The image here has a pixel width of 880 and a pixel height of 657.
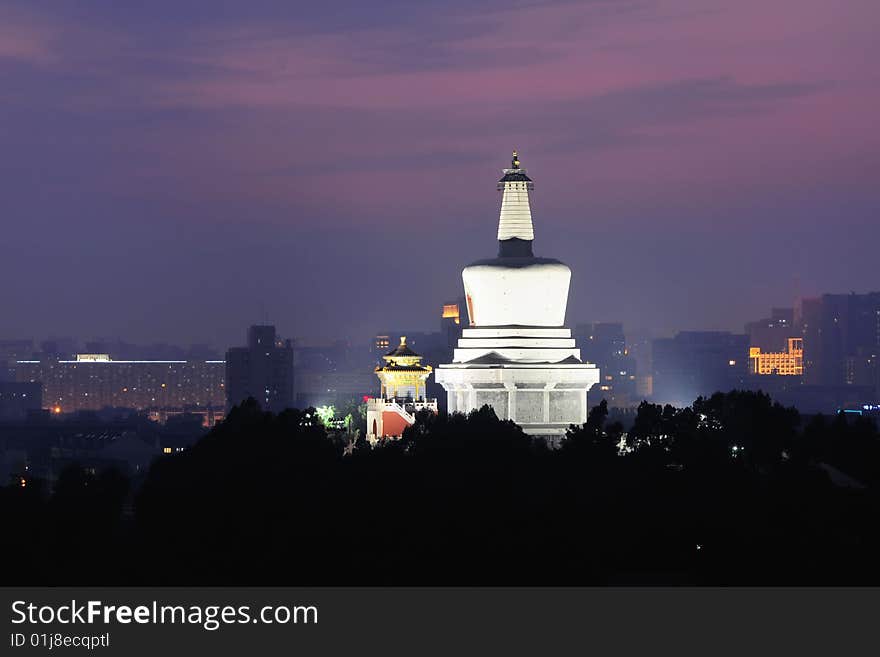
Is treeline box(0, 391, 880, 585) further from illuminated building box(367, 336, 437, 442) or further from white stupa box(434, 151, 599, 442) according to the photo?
illuminated building box(367, 336, 437, 442)

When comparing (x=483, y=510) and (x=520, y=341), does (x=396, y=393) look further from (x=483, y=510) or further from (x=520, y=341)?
(x=483, y=510)

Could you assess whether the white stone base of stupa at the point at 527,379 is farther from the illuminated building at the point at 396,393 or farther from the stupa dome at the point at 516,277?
the illuminated building at the point at 396,393

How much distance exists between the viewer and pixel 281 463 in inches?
3297

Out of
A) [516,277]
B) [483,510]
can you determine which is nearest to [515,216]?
[516,277]

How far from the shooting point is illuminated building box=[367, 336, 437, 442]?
97375 mm

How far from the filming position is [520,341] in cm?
9519

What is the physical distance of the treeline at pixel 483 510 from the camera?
68438mm

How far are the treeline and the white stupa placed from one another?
3342 mm

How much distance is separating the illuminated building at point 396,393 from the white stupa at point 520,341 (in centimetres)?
199

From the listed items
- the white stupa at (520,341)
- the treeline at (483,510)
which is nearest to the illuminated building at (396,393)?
the white stupa at (520,341)

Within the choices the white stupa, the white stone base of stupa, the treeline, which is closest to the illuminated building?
the white stupa

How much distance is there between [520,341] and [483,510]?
860 inches
